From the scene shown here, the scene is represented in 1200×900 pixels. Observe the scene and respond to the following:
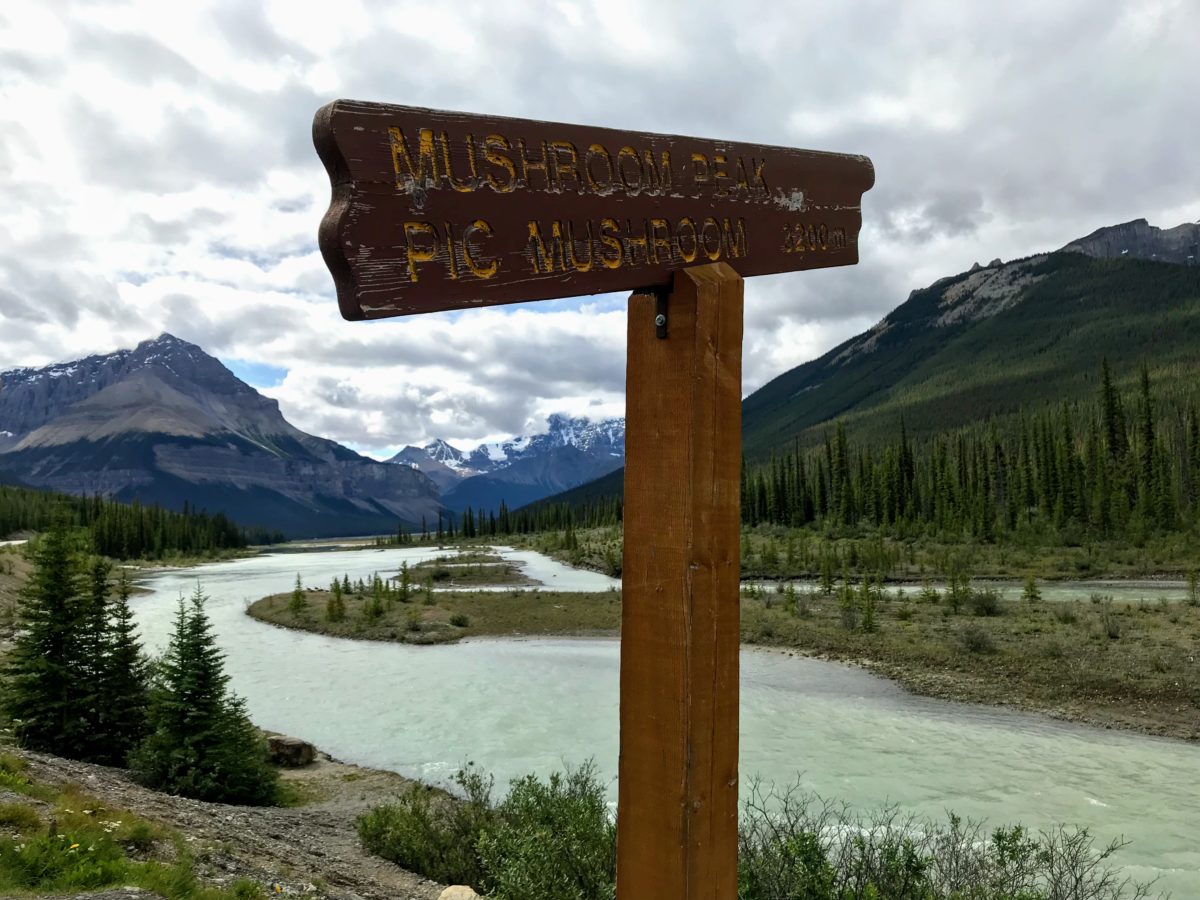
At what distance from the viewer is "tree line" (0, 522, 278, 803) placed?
37.5 ft

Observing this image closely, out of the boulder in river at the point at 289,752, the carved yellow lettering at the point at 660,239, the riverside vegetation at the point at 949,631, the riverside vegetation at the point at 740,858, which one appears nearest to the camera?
the carved yellow lettering at the point at 660,239

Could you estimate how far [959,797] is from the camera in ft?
40.7

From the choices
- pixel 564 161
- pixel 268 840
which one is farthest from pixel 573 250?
pixel 268 840

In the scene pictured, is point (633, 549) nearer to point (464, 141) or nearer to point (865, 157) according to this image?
point (464, 141)

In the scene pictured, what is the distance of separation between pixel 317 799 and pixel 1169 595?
3696cm

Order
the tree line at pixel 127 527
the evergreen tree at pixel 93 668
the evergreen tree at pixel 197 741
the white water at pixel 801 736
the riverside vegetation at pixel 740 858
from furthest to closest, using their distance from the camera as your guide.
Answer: the tree line at pixel 127 527, the evergreen tree at pixel 93 668, the white water at pixel 801 736, the evergreen tree at pixel 197 741, the riverside vegetation at pixel 740 858

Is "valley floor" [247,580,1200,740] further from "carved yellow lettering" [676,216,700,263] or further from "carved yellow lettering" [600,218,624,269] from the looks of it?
"carved yellow lettering" [600,218,624,269]

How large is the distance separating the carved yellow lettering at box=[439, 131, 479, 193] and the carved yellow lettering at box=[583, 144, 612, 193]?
39 cm

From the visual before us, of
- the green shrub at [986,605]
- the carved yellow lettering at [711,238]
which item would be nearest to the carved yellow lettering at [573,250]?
the carved yellow lettering at [711,238]

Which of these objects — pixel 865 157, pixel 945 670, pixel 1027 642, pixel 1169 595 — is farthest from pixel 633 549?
pixel 1169 595

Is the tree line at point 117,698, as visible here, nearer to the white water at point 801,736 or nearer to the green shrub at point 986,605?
the white water at point 801,736

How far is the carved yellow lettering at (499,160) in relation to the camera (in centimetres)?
221

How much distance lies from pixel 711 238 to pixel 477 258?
3.08 feet

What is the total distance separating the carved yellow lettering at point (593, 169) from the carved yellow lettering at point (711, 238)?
43 cm
